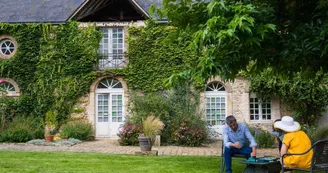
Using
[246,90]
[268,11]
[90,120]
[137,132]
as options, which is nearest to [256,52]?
[268,11]

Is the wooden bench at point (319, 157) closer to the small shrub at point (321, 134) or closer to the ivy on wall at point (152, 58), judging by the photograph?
the small shrub at point (321, 134)

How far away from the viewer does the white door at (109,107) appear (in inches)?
747

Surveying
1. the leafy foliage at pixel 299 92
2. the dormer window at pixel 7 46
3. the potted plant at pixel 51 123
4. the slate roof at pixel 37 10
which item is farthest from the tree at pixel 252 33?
the dormer window at pixel 7 46

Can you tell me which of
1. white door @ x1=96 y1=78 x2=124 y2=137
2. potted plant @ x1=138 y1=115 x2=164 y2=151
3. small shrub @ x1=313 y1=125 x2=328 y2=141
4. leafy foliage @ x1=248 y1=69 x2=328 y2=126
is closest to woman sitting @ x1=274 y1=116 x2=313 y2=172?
small shrub @ x1=313 y1=125 x2=328 y2=141

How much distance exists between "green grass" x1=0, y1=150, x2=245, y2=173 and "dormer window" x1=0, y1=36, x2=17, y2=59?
8.97m

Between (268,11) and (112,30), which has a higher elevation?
(112,30)

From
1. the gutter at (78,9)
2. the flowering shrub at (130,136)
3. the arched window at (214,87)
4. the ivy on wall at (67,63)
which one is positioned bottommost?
the flowering shrub at (130,136)

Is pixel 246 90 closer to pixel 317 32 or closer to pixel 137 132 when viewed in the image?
pixel 137 132

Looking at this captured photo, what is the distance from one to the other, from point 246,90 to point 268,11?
12.0 m

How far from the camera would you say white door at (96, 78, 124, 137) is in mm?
18984

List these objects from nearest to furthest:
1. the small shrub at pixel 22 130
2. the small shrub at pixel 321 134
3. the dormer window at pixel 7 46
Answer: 1. the small shrub at pixel 321 134
2. the small shrub at pixel 22 130
3. the dormer window at pixel 7 46

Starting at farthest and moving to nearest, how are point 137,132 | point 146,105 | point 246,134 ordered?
point 146,105 → point 137,132 → point 246,134

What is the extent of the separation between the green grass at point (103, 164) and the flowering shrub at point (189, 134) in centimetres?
434

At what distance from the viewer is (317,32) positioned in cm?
643
